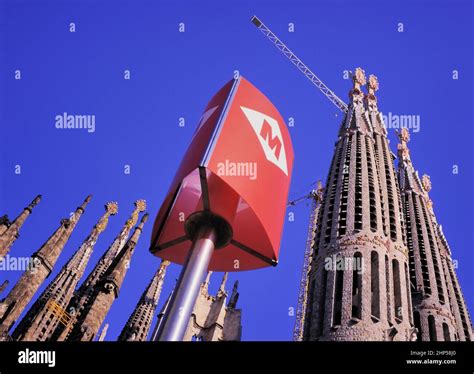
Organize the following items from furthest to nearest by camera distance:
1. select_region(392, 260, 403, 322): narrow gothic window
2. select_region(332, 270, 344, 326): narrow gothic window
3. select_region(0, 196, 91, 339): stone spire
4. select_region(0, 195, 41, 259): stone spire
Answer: select_region(392, 260, 403, 322): narrow gothic window, select_region(332, 270, 344, 326): narrow gothic window, select_region(0, 195, 41, 259): stone spire, select_region(0, 196, 91, 339): stone spire

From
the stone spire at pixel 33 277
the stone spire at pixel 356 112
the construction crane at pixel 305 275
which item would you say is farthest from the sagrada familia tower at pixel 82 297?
the stone spire at pixel 356 112

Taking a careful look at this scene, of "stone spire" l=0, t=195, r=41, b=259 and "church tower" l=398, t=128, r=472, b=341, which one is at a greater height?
"church tower" l=398, t=128, r=472, b=341

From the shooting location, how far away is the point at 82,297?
59625mm

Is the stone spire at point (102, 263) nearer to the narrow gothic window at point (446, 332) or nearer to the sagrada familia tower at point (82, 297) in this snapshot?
the sagrada familia tower at point (82, 297)

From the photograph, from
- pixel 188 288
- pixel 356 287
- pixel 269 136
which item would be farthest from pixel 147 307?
pixel 188 288

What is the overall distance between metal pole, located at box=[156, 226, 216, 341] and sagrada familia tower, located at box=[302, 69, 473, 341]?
37.4 m

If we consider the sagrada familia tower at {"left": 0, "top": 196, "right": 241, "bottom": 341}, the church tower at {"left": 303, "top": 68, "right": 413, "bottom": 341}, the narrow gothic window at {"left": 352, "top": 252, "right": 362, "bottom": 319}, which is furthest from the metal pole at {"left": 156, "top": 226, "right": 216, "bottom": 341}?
the narrow gothic window at {"left": 352, "top": 252, "right": 362, "bottom": 319}

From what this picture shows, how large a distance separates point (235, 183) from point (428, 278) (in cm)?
5975

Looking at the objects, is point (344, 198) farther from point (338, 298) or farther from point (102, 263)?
point (102, 263)

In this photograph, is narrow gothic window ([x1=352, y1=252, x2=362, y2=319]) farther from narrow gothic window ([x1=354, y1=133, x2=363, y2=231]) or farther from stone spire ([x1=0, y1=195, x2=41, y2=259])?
stone spire ([x1=0, y1=195, x2=41, y2=259])

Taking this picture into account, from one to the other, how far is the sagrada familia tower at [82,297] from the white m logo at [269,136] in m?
24.6

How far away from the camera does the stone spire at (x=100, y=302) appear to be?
2845 centimetres

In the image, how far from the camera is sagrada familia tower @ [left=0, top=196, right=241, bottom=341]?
31438 millimetres
